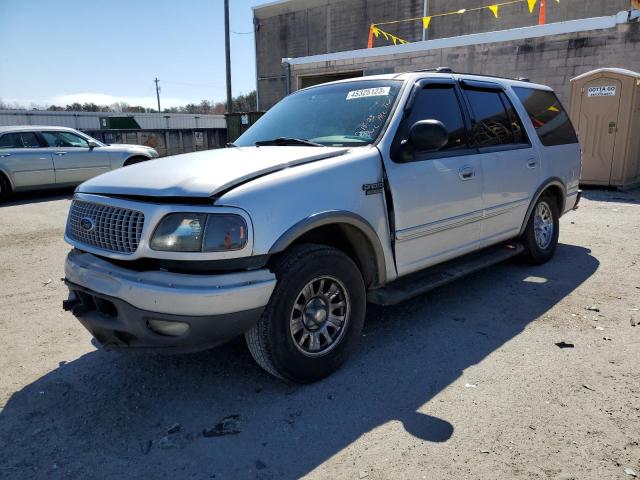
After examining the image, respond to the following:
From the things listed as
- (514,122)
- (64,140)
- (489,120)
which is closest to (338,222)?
(489,120)

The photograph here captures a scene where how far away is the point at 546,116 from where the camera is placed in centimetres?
537

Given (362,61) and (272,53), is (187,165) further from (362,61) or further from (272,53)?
(272,53)

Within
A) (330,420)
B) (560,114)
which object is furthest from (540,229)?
(330,420)

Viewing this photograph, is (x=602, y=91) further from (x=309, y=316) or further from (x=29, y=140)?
(x=29, y=140)

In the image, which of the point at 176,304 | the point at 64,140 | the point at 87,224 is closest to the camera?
the point at 176,304

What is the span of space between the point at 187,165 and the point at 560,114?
453cm

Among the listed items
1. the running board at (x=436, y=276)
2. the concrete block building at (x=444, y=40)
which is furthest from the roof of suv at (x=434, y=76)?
the concrete block building at (x=444, y=40)

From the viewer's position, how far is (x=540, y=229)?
5395 millimetres

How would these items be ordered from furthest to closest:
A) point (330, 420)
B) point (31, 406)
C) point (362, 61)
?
point (362, 61) → point (31, 406) → point (330, 420)

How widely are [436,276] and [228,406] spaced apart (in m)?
1.92

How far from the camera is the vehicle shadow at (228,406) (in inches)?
95.9

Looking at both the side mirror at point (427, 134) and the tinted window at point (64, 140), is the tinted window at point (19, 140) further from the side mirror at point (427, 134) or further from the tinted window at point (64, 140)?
the side mirror at point (427, 134)

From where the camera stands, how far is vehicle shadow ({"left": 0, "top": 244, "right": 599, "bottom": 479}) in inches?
95.9

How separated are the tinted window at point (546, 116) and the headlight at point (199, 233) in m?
3.76
